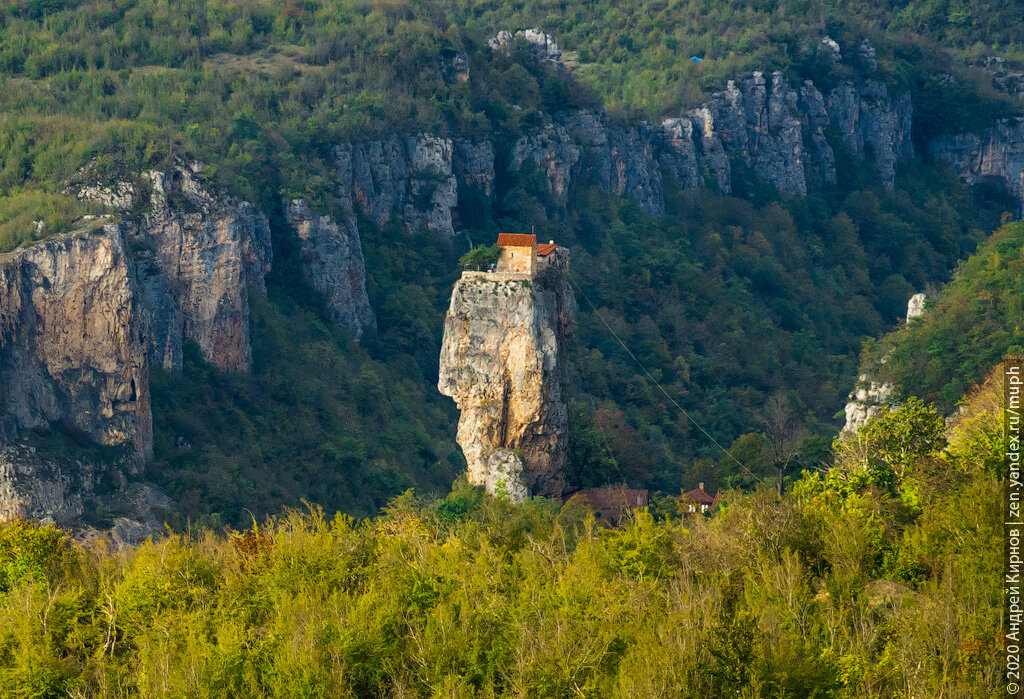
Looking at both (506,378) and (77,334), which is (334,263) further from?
(506,378)

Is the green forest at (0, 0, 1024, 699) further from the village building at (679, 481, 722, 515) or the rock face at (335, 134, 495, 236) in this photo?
the rock face at (335, 134, 495, 236)

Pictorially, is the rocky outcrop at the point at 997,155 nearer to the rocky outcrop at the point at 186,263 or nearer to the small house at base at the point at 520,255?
the rocky outcrop at the point at 186,263

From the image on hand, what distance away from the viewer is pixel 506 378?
5066 cm

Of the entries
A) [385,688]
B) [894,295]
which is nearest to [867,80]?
[894,295]

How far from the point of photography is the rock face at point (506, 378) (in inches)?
1972

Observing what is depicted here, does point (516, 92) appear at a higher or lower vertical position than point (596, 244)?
higher

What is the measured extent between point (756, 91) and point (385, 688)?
7469 cm

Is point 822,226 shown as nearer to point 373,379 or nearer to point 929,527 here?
point 373,379

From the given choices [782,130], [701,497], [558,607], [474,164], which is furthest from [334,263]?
[558,607]

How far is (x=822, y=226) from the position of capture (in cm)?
9950

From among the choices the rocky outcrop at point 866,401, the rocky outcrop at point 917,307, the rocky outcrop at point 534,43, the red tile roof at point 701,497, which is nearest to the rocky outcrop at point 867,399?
the rocky outcrop at point 866,401

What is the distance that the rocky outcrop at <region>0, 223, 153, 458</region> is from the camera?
53469 millimetres

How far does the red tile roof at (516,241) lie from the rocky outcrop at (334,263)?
61.3 ft

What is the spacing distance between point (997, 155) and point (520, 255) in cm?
6635
